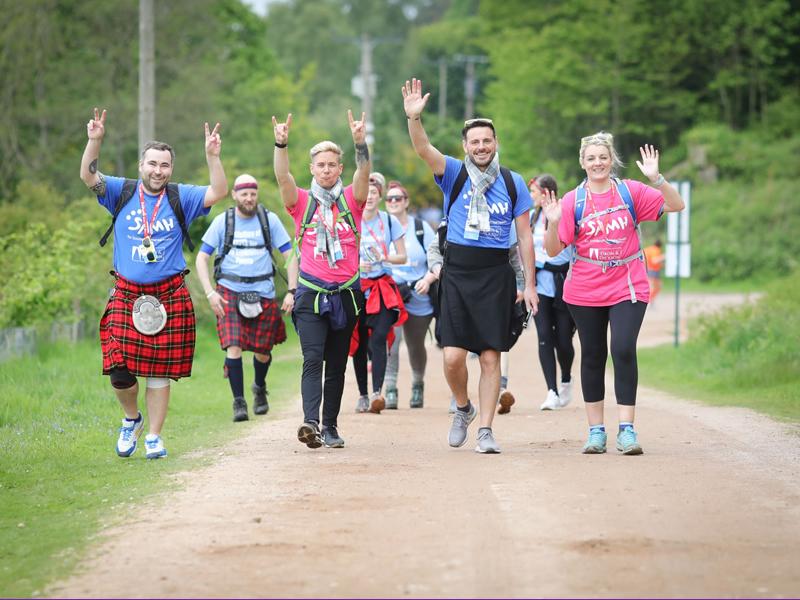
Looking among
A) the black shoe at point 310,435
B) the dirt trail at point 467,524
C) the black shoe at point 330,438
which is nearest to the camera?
the dirt trail at point 467,524

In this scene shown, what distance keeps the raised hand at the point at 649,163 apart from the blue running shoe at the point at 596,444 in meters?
1.65

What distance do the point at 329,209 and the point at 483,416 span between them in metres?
1.67

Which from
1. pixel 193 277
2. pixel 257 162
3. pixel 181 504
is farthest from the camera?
pixel 257 162

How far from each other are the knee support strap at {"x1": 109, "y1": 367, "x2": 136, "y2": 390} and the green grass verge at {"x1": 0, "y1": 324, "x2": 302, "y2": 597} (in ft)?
1.58

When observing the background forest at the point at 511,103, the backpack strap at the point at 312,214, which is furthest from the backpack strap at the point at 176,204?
the background forest at the point at 511,103

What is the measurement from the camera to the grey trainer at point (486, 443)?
9070mm

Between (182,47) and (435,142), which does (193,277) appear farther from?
(435,142)

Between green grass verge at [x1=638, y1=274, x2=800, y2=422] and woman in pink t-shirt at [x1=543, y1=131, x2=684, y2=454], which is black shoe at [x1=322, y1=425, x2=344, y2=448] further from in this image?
green grass verge at [x1=638, y1=274, x2=800, y2=422]

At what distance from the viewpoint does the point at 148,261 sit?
28.9ft

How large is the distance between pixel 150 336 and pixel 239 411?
9.56ft

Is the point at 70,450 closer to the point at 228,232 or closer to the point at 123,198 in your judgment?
the point at 123,198

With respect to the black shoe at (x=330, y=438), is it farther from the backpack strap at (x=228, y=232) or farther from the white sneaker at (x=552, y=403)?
the white sneaker at (x=552, y=403)

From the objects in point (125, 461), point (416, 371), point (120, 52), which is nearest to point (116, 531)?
point (125, 461)

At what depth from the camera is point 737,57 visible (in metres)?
53.8
